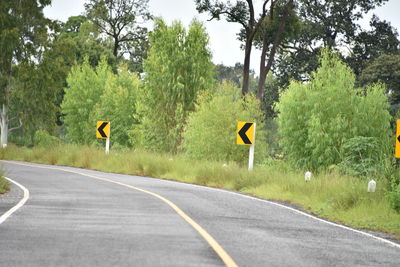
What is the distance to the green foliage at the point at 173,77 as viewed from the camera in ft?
135

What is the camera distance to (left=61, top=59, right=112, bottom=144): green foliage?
56906 millimetres

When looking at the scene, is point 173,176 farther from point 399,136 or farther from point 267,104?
point 267,104

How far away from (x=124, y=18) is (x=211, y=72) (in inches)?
929

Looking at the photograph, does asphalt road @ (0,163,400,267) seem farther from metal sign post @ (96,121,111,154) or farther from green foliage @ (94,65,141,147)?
green foliage @ (94,65,141,147)

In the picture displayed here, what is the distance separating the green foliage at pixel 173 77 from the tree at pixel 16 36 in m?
7.93

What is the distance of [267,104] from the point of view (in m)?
59.4

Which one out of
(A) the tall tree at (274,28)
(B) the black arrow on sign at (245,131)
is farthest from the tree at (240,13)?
(B) the black arrow on sign at (245,131)

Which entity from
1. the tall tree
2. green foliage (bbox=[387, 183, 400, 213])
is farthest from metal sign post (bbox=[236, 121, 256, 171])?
the tall tree

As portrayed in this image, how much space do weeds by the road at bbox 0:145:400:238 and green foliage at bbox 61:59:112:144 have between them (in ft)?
58.5

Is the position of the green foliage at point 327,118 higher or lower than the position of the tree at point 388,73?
lower

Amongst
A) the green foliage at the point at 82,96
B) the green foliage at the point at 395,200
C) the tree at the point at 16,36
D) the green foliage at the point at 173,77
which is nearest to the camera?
the green foliage at the point at 395,200

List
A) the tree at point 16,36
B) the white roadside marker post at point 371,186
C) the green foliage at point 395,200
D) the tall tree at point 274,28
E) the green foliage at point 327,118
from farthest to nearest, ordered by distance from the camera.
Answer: the tall tree at point 274,28 → the tree at point 16,36 → the green foliage at point 327,118 → the white roadside marker post at point 371,186 → the green foliage at point 395,200

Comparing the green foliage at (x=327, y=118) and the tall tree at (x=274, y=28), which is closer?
the green foliage at (x=327, y=118)

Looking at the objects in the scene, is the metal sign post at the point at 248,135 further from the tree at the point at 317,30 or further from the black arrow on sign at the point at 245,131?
the tree at the point at 317,30
